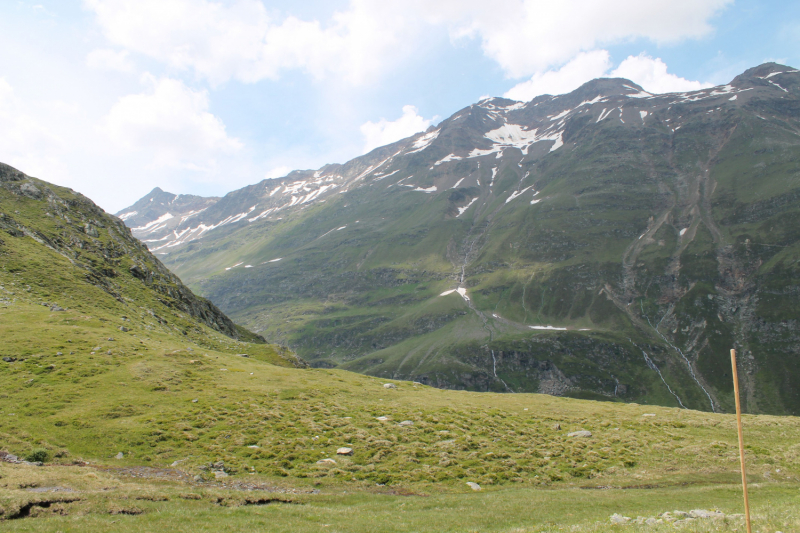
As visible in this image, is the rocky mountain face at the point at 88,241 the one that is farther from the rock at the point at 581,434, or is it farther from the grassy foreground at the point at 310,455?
the rock at the point at 581,434

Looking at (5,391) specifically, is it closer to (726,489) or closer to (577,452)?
(577,452)

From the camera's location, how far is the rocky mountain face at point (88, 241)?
67125mm

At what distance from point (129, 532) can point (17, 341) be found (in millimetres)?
36133

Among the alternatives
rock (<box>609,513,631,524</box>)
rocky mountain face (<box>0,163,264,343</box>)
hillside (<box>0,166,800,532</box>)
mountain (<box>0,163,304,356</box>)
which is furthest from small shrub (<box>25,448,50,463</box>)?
rocky mountain face (<box>0,163,264,343</box>)

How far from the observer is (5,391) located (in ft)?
97.4

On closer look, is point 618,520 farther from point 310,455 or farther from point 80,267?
point 80,267

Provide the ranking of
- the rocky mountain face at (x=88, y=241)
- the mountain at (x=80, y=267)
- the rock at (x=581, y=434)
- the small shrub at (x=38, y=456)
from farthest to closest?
the rocky mountain face at (x=88, y=241)
the mountain at (x=80, y=267)
the rock at (x=581, y=434)
the small shrub at (x=38, y=456)

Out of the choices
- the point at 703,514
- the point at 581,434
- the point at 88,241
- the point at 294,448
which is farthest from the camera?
the point at 88,241

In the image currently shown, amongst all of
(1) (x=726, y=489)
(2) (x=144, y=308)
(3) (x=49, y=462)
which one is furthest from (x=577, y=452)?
(2) (x=144, y=308)

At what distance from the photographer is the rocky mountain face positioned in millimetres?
67125

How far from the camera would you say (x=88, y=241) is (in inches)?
3054

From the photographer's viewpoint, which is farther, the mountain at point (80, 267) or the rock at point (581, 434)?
the mountain at point (80, 267)

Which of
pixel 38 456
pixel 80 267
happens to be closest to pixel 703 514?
pixel 38 456

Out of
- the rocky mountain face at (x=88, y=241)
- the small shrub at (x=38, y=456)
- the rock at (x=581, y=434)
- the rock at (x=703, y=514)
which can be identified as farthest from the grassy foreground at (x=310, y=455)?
the rocky mountain face at (x=88, y=241)
